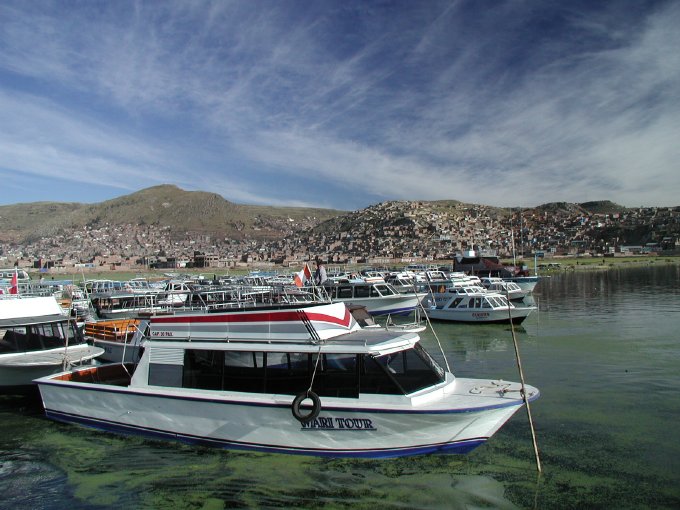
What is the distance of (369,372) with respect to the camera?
9367 mm

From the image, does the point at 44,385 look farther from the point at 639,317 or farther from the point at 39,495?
the point at 639,317

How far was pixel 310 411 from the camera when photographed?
9266 mm

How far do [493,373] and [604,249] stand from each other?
192 m

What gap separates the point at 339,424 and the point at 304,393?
2.81ft

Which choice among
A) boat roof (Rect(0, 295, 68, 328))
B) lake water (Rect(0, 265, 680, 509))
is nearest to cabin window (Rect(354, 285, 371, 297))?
lake water (Rect(0, 265, 680, 509))

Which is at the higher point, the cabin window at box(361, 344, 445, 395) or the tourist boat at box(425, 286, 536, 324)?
the cabin window at box(361, 344, 445, 395)

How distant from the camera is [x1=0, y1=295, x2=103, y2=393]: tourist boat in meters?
A: 14.4

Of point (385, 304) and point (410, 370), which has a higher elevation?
point (410, 370)

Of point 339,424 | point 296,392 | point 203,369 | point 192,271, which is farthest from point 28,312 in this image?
point 192,271

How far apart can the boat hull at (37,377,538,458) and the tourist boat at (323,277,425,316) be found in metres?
22.3

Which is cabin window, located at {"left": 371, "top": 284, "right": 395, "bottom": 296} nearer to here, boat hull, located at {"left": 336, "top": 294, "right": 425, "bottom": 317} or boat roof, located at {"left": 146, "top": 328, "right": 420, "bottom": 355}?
boat hull, located at {"left": 336, "top": 294, "right": 425, "bottom": 317}

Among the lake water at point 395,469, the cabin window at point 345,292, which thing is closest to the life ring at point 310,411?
the lake water at point 395,469

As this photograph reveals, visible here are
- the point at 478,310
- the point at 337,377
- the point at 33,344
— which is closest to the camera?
the point at 337,377

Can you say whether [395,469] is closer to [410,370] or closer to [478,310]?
[410,370]
